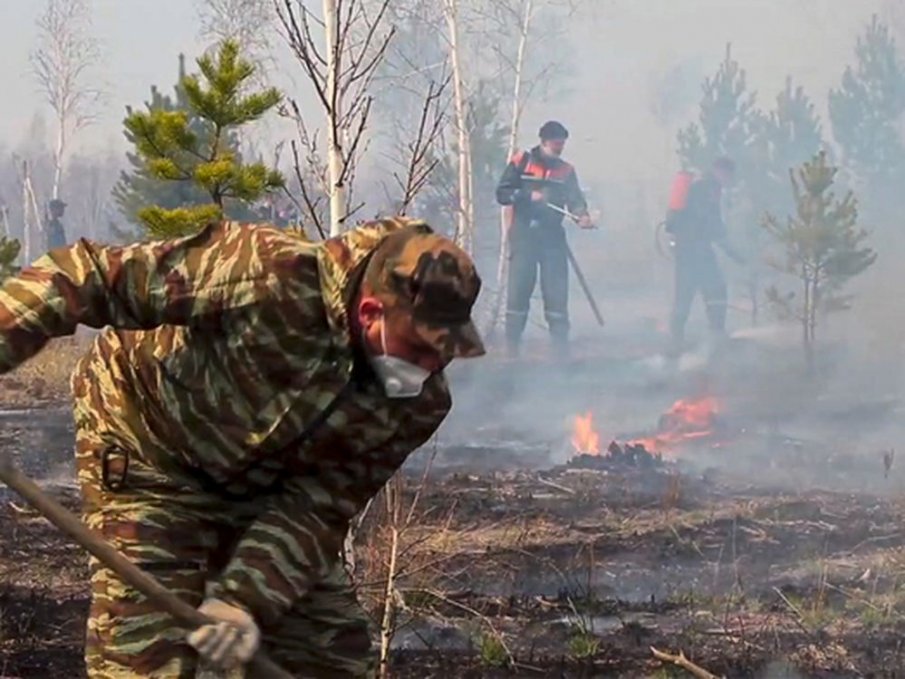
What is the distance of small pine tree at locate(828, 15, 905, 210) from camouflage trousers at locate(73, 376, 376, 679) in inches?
836

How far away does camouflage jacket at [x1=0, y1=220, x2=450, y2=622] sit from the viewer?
2.60 meters

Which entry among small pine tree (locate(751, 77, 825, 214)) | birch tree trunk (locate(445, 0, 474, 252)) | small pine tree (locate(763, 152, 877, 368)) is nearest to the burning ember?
small pine tree (locate(763, 152, 877, 368))

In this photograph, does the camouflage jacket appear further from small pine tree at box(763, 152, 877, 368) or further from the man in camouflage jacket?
small pine tree at box(763, 152, 877, 368)

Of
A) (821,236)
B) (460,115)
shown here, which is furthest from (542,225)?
(821,236)

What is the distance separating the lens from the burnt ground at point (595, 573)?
541cm

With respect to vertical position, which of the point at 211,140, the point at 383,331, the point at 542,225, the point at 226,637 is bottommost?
the point at 542,225

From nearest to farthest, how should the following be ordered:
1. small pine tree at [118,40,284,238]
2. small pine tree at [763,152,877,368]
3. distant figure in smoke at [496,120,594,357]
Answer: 1. small pine tree at [118,40,284,238]
2. small pine tree at [763,152,877,368]
3. distant figure in smoke at [496,120,594,357]

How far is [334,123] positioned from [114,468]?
2193 mm

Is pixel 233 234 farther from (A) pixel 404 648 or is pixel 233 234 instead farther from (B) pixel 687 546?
(B) pixel 687 546

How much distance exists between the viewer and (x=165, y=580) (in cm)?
287

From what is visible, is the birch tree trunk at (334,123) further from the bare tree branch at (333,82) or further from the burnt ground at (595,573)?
the burnt ground at (595,573)

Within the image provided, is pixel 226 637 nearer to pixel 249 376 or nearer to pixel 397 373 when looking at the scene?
pixel 249 376

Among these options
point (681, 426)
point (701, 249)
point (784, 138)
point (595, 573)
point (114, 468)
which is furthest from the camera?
point (784, 138)

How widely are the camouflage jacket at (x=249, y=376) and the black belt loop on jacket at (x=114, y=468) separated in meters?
0.03
